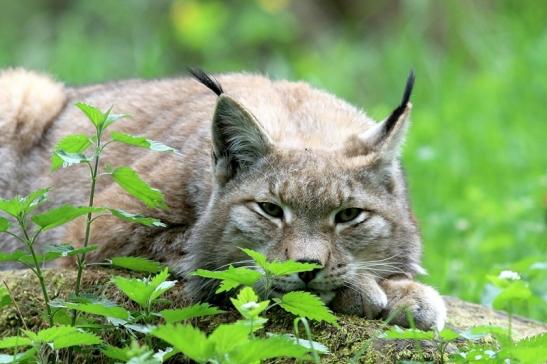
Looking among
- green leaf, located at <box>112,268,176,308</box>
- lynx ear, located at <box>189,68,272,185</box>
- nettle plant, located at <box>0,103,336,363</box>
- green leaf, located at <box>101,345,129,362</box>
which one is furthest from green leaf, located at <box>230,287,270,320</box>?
lynx ear, located at <box>189,68,272,185</box>

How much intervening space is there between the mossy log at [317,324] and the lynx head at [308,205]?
18 centimetres

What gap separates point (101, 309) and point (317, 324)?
100 cm

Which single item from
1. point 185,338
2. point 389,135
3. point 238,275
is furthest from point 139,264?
point 389,135

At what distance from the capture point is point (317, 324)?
13.9 ft

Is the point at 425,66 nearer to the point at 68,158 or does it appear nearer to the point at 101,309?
the point at 68,158

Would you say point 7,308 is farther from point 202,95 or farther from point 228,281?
point 202,95

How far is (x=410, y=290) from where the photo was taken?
4.57 metres

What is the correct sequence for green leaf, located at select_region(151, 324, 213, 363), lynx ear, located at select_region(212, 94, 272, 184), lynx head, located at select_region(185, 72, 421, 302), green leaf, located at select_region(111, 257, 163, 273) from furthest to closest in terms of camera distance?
lynx ear, located at select_region(212, 94, 272, 184), lynx head, located at select_region(185, 72, 421, 302), green leaf, located at select_region(111, 257, 163, 273), green leaf, located at select_region(151, 324, 213, 363)

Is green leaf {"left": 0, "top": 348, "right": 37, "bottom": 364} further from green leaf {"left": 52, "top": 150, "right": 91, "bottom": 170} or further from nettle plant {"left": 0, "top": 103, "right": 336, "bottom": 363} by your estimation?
green leaf {"left": 52, "top": 150, "right": 91, "bottom": 170}

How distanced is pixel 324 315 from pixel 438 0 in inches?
371

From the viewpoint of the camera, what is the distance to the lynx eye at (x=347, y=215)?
4.52 m

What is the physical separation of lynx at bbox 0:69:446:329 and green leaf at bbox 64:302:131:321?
74cm

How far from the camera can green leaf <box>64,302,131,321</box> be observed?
3629 mm

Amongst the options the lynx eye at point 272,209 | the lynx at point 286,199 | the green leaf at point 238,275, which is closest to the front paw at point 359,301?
the lynx at point 286,199
